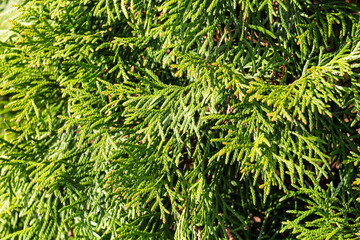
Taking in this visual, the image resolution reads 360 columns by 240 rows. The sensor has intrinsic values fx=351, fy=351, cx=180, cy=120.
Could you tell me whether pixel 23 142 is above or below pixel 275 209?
above

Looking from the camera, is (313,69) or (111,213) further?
(111,213)

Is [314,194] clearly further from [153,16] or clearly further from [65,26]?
[65,26]

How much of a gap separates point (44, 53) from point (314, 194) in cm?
212

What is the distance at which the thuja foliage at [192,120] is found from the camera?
2.09 metres

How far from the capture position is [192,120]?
7.38 feet

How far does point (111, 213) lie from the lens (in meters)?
2.67

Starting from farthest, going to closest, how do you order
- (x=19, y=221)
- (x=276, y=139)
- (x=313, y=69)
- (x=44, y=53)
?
(x=19, y=221)
(x=44, y=53)
(x=276, y=139)
(x=313, y=69)

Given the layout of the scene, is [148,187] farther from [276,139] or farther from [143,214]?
[276,139]

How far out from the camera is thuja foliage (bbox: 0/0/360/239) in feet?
6.86

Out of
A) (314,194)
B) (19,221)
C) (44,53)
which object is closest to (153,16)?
(44,53)

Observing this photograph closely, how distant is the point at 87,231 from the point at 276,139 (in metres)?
1.49

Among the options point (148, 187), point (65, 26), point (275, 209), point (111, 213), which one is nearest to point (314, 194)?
point (275, 209)

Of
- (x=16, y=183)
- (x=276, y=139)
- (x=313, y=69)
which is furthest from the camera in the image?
(x=16, y=183)

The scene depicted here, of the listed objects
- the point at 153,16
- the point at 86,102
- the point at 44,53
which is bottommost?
the point at 86,102
